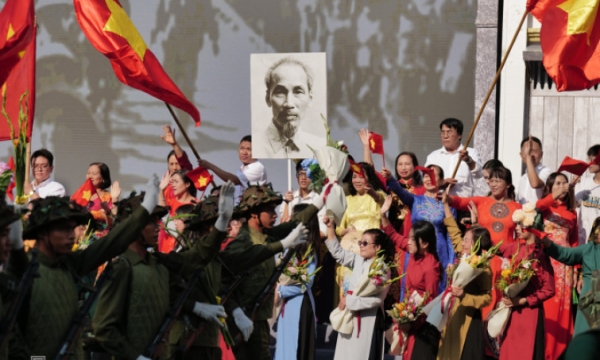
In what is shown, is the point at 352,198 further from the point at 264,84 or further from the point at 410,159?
the point at 264,84

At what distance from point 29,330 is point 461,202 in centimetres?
515

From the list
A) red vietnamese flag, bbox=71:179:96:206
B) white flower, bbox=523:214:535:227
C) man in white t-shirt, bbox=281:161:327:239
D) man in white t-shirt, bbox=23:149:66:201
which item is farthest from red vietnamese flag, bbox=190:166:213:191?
white flower, bbox=523:214:535:227

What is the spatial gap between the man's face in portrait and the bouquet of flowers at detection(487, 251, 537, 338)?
8.89ft

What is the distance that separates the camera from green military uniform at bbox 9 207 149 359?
620cm

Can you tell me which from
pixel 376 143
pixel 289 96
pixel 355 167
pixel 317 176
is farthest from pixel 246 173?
pixel 317 176

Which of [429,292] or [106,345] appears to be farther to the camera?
[429,292]

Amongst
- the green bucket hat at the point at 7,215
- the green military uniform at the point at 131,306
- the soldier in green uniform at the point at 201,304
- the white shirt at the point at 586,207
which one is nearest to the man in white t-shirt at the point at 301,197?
the white shirt at the point at 586,207

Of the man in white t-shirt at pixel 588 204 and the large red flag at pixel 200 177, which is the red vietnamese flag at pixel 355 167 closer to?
the large red flag at pixel 200 177

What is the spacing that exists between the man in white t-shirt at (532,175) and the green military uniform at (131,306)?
4.79 m

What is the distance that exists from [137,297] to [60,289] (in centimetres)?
69

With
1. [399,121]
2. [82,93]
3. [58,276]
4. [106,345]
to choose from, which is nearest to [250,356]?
[106,345]

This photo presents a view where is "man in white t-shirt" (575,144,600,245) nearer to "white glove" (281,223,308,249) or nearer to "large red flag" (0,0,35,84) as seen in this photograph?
"white glove" (281,223,308,249)

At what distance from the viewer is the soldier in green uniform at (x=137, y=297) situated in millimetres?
6770

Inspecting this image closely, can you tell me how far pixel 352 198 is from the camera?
10.8 meters
